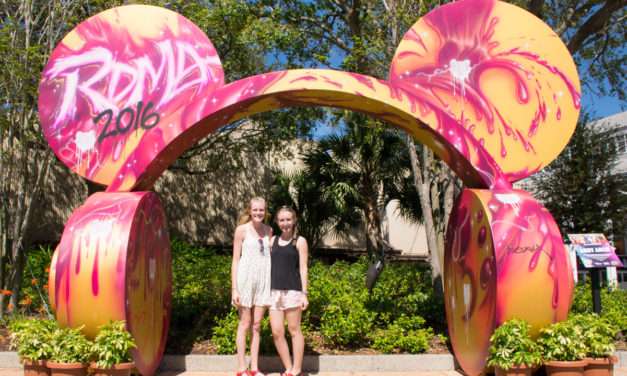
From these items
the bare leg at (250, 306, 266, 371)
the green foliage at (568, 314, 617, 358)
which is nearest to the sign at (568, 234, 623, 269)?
the green foliage at (568, 314, 617, 358)

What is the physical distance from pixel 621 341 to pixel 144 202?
5.87 meters

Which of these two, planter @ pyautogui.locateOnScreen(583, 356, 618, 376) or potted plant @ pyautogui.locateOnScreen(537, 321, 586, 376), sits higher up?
potted plant @ pyautogui.locateOnScreen(537, 321, 586, 376)

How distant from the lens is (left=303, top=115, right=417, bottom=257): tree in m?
13.8

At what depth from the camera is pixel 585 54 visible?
37.6 ft

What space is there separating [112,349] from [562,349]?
3.68 metres

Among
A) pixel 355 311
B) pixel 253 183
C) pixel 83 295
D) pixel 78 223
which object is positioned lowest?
pixel 355 311

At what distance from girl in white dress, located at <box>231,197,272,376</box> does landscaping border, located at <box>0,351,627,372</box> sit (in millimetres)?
851

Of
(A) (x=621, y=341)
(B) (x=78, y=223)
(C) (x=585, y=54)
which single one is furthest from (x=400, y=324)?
(C) (x=585, y=54)

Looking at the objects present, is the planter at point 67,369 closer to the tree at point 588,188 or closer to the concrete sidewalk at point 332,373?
the concrete sidewalk at point 332,373

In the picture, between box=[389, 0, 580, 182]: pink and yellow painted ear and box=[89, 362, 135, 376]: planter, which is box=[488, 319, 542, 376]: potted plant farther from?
box=[89, 362, 135, 376]: planter

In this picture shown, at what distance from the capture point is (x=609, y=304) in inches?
318

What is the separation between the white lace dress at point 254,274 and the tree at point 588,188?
13.9 metres

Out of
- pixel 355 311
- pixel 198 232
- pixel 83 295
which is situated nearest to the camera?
pixel 83 295

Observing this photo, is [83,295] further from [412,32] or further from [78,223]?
[412,32]
